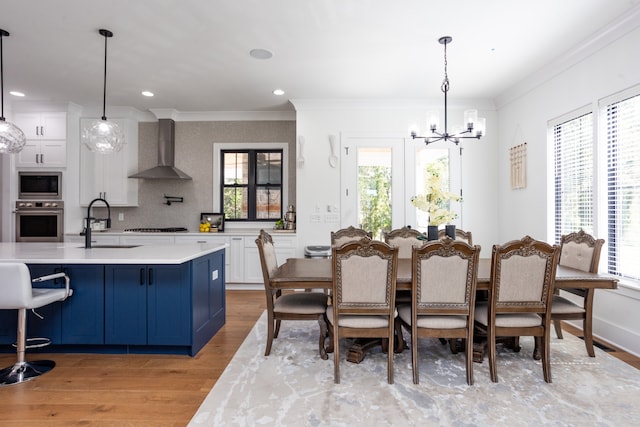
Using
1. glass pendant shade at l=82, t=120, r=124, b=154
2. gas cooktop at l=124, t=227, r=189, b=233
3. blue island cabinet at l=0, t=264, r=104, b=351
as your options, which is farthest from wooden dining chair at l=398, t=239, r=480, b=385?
gas cooktop at l=124, t=227, r=189, b=233

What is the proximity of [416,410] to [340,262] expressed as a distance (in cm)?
99

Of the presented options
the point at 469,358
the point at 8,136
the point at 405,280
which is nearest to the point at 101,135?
the point at 8,136

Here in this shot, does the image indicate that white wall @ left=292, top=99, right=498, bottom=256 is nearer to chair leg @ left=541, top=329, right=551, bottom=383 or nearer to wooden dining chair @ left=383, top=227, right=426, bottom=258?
wooden dining chair @ left=383, top=227, right=426, bottom=258

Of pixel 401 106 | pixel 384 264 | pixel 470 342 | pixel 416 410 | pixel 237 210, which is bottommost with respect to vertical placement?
pixel 416 410

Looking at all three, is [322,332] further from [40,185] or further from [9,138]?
[40,185]

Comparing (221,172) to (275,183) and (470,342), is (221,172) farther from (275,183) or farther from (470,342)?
(470,342)

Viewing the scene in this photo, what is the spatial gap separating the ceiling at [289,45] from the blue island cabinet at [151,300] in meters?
2.19

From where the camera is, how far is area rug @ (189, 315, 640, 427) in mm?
1890

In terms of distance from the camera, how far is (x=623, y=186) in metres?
2.96

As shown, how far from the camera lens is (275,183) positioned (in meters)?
5.70

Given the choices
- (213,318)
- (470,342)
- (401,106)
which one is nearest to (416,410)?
(470,342)

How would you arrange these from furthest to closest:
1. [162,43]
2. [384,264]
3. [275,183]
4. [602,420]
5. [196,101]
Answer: [275,183] < [196,101] < [162,43] < [384,264] < [602,420]

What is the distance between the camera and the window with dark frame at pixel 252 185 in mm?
5699

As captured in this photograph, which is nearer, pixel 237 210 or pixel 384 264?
pixel 384 264
